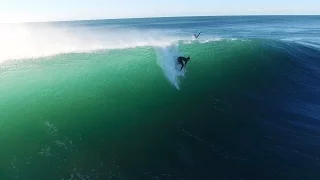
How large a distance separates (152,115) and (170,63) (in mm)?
4115

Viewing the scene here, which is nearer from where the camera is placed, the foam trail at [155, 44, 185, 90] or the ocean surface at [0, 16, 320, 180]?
the ocean surface at [0, 16, 320, 180]

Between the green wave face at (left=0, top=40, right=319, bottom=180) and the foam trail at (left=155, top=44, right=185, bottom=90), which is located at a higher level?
the foam trail at (left=155, top=44, right=185, bottom=90)

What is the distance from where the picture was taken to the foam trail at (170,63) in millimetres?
12732

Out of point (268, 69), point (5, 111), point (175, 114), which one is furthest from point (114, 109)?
point (268, 69)

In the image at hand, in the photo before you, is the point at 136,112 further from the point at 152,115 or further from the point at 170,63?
the point at 170,63

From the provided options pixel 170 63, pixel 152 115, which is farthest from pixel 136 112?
pixel 170 63

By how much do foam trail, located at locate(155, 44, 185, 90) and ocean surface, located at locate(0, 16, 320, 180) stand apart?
47 mm

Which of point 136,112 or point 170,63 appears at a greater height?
point 170,63

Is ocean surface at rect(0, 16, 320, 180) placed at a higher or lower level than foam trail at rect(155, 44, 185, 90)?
lower

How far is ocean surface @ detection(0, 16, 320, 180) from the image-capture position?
789 cm

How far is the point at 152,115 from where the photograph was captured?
33.5 ft

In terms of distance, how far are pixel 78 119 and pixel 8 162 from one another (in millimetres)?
2355

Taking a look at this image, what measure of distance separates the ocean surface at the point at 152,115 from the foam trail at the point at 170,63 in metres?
0.05

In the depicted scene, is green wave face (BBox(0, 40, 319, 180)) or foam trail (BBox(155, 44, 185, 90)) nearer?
green wave face (BBox(0, 40, 319, 180))
